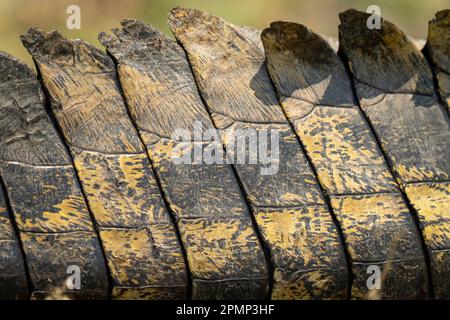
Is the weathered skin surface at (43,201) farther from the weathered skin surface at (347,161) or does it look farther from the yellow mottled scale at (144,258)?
the weathered skin surface at (347,161)

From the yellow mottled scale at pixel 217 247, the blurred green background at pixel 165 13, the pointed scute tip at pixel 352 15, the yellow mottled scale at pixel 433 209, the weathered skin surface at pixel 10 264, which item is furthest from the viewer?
the blurred green background at pixel 165 13

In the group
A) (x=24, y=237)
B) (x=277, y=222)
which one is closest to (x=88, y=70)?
(x=24, y=237)

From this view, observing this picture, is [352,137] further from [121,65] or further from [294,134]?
[121,65]

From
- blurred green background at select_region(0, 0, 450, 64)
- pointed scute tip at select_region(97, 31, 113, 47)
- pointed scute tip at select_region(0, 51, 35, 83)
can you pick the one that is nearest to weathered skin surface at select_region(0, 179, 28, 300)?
pointed scute tip at select_region(0, 51, 35, 83)

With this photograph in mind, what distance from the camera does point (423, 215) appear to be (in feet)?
9.82

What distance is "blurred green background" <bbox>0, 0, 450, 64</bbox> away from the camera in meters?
5.41

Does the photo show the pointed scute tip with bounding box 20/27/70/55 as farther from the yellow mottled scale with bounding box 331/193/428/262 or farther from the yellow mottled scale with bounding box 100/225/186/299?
the yellow mottled scale with bounding box 331/193/428/262

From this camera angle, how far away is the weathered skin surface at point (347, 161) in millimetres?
2963

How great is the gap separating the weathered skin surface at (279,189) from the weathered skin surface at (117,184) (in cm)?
31

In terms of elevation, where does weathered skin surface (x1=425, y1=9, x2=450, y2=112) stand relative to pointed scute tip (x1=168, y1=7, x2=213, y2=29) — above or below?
below

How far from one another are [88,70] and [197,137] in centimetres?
46

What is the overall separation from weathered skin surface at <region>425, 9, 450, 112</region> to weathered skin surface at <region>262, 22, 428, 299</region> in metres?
0.35

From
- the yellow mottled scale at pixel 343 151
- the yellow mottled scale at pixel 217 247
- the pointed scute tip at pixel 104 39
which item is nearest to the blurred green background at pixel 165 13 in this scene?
the pointed scute tip at pixel 104 39

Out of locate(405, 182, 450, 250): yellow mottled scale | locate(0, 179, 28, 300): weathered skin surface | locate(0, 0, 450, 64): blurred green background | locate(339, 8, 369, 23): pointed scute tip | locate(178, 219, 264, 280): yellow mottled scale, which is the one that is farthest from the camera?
locate(0, 0, 450, 64): blurred green background
